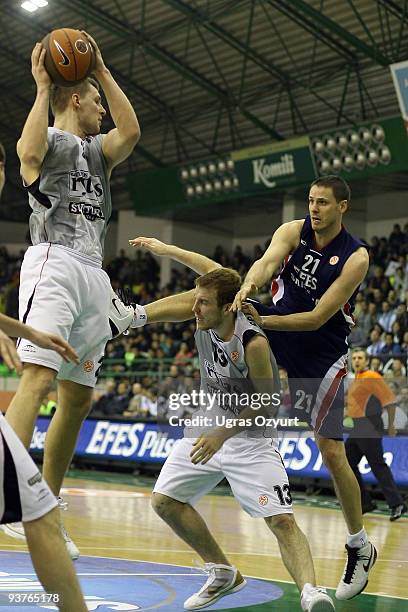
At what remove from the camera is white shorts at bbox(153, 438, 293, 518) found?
232 inches

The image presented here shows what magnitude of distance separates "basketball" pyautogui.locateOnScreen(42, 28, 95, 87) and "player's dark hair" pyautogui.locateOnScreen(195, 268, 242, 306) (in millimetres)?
1384

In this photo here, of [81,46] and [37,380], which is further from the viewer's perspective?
[81,46]

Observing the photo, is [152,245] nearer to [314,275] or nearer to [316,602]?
[314,275]

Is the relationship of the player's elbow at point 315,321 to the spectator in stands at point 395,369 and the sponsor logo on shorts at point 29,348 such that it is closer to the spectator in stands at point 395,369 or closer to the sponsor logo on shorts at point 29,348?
the sponsor logo on shorts at point 29,348

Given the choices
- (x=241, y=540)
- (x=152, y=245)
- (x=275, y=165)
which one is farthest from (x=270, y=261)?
(x=275, y=165)

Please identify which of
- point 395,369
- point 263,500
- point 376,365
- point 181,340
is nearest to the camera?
point 263,500

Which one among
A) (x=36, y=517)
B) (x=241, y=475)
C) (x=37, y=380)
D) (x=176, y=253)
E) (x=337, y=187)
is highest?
(x=337, y=187)

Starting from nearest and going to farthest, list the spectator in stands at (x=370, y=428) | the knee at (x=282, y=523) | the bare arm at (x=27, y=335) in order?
the bare arm at (x=27, y=335), the knee at (x=282, y=523), the spectator in stands at (x=370, y=428)

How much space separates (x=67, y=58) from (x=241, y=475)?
8.58ft

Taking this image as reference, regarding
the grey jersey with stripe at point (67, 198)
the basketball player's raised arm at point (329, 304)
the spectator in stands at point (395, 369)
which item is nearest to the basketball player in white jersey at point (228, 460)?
the basketball player's raised arm at point (329, 304)

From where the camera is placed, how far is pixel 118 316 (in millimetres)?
6320

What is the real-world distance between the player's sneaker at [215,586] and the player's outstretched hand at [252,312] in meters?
1.58

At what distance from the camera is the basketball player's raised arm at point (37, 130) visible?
17.5ft

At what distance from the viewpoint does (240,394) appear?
6195mm
